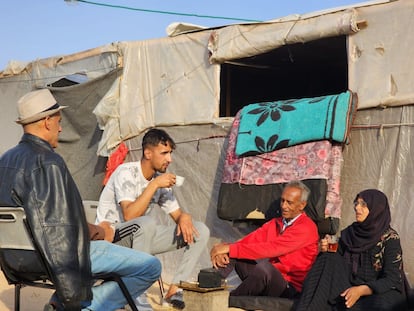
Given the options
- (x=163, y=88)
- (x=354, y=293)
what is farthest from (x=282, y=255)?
(x=163, y=88)

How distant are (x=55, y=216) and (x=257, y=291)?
228cm

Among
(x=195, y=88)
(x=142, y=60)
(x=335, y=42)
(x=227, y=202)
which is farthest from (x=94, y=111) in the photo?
(x=335, y=42)

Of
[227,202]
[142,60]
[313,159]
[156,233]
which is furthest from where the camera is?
[142,60]

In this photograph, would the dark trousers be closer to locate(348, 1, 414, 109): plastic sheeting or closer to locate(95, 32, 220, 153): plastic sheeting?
locate(348, 1, 414, 109): plastic sheeting

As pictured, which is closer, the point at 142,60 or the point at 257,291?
the point at 257,291

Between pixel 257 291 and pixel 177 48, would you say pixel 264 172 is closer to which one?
pixel 257 291

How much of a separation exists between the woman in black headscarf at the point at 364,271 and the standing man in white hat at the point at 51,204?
168 cm

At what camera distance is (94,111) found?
7270 mm

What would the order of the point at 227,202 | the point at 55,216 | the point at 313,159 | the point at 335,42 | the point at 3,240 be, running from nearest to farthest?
the point at 55,216, the point at 3,240, the point at 313,159, the point at 227,202, the point at 335,42

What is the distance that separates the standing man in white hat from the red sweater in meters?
1.75

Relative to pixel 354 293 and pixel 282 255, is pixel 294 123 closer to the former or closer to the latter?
pixel 282 255

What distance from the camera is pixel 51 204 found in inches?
131

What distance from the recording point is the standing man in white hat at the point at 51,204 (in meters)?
3.32

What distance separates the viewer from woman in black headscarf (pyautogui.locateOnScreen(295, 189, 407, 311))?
4.54m
